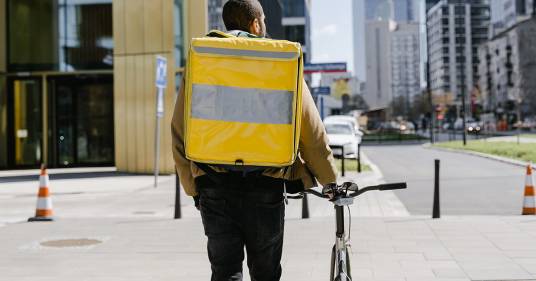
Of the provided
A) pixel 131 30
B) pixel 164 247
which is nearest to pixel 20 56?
pixel 131 30

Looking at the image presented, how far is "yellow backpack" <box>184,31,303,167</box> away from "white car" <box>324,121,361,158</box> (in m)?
24.5

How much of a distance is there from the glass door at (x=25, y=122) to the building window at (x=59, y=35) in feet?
2.61

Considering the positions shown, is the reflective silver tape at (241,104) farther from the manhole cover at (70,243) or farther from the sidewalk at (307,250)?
the manhole cover at (70,243)

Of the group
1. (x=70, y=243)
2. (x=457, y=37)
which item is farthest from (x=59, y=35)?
(x=457, y=37)

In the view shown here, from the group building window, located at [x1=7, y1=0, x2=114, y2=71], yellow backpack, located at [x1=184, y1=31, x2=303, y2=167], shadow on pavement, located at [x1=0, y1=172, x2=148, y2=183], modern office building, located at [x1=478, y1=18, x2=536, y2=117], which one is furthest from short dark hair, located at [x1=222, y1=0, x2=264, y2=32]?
modern office building, located at [x1=478, y1=18, x2=536, y2=117]

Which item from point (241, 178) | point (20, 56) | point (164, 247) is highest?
point (20, 56)

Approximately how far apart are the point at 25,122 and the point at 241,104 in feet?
88.9

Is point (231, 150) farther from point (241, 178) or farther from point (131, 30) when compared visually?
point (131, 30)

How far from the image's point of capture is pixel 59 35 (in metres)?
28.1

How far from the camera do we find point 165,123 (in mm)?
23266

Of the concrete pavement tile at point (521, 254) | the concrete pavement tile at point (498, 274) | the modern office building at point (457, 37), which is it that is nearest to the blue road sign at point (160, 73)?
the concrete pavement tile at point (521, 254)

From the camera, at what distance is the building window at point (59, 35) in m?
27.7

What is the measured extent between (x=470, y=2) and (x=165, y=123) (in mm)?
168682

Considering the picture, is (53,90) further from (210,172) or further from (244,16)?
(210,172)
